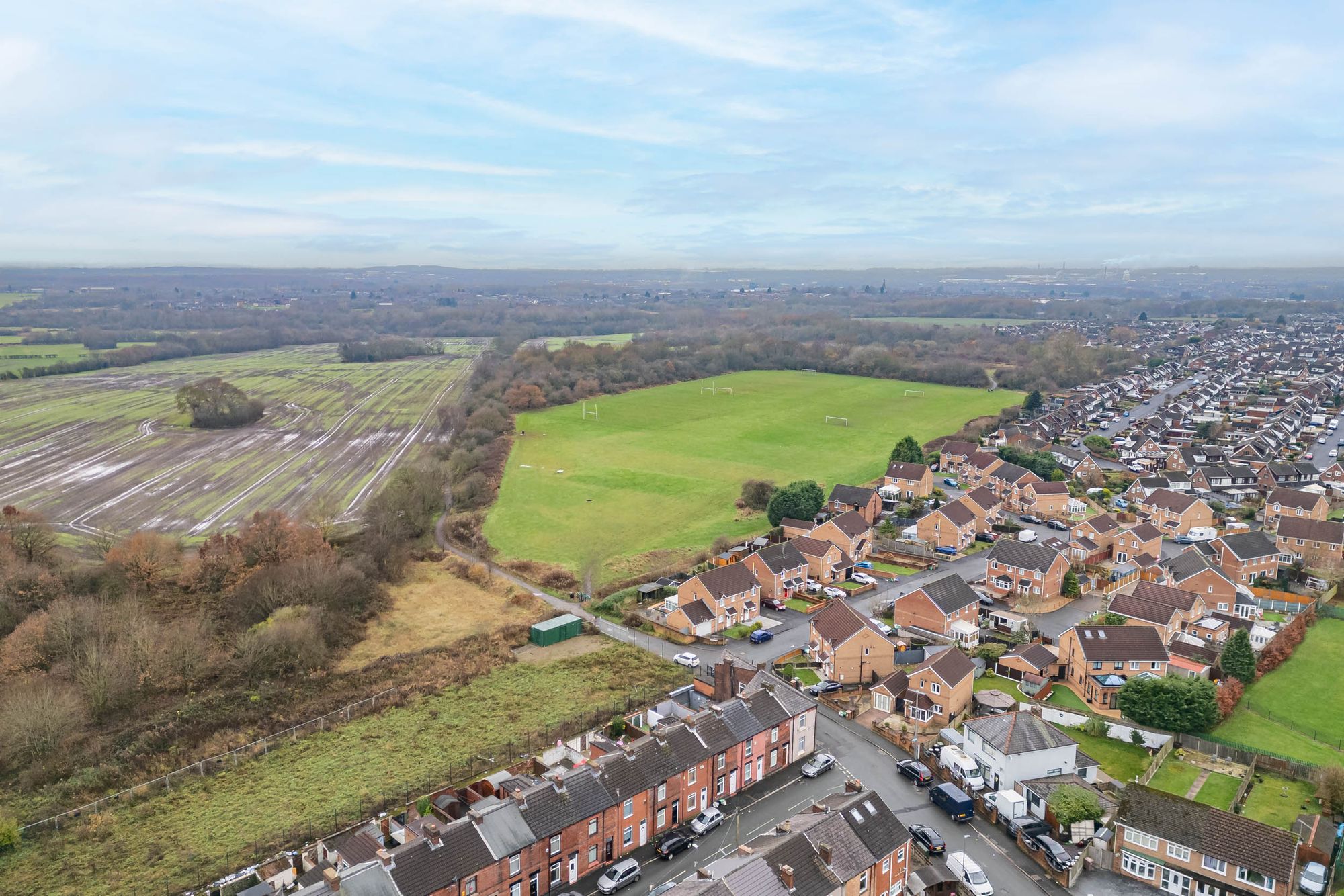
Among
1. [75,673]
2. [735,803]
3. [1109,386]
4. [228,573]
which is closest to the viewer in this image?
[735,803]

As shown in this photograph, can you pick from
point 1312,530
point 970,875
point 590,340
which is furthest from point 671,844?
point 590,340

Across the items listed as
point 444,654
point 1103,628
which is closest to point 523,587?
point 444,654

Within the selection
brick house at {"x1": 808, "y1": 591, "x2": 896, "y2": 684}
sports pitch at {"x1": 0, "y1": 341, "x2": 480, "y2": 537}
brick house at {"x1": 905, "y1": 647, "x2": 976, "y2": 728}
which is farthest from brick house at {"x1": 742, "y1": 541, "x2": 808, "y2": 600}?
sports pitch at {"x1": 0, "y1": 341, "x2": 480, "y2": 537}

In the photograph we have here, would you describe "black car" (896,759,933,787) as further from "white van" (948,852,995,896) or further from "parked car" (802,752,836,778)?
"white van" (948,852,995,896)

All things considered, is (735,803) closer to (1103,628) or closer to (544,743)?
(544,743)

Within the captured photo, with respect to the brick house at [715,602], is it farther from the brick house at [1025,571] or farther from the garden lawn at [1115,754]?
the garden lawn at [1115,754]

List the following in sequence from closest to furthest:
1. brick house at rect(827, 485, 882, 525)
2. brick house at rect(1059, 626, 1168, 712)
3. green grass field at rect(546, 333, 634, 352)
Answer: brick house at rect(1059, 626, 1168, 712)
brick house at rect(827, 485, 882, 525)
green grass field at rect(546, 333, 634, 352)

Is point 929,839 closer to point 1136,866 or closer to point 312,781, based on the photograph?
point 1136,866
